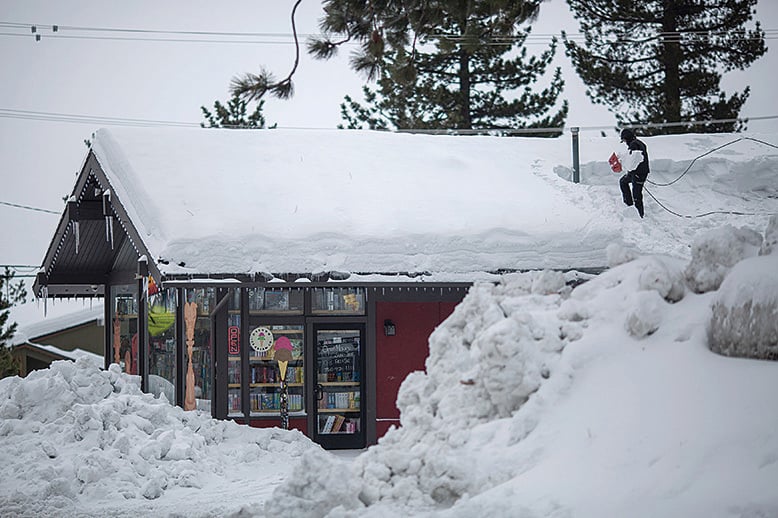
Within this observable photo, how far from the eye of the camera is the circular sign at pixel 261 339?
15.7 metres

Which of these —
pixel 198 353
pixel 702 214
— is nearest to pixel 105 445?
pixel 198 353

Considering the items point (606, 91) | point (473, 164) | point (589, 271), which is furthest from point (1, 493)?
point (606, 91)

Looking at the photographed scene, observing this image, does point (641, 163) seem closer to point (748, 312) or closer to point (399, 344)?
point (399, 344)

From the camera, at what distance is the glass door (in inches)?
628

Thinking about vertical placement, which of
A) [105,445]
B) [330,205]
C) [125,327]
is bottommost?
[105,445]

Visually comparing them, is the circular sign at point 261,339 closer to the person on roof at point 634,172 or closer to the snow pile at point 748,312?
the person on roof at point 634,172

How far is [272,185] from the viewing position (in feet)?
56.0

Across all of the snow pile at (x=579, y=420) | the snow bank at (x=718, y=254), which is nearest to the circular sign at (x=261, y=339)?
the snow pile at (x=579, y=420)

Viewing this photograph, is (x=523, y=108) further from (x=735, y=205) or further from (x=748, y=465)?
(x=748, y=465)

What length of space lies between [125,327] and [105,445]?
26.1 feet

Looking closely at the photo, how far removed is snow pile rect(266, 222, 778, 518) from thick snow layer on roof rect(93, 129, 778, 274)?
731 cm

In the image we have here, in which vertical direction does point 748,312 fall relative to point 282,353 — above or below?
above

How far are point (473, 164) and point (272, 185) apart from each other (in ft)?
14.7

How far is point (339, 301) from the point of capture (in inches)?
632
